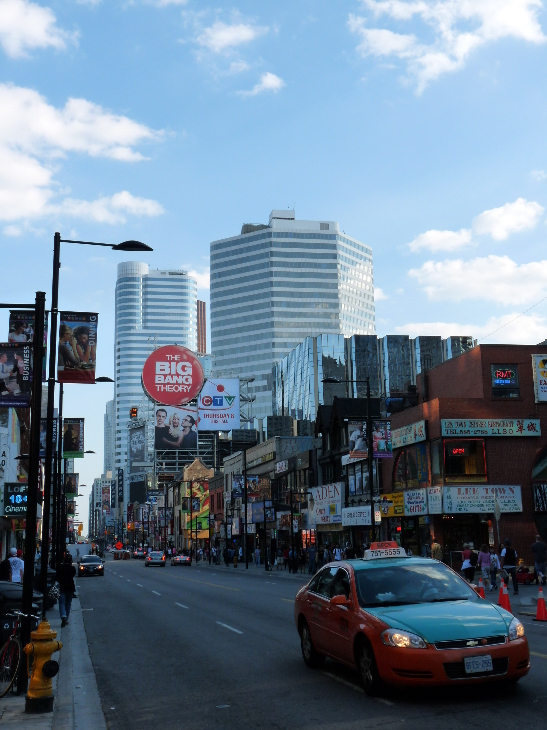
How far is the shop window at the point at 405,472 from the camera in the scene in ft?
151

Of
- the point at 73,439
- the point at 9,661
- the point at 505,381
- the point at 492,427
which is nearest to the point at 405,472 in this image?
the point at 492,427

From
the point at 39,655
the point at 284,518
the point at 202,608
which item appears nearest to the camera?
the point at 39,655

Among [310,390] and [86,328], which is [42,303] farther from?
[310,390]

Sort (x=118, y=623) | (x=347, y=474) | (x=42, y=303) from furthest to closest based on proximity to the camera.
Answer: (x=347, y=474), (x=118, y=623), (x=42, y=303)

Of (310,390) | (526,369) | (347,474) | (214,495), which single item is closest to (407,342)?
(310,390)

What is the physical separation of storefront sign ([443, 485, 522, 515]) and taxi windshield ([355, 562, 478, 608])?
3113 centimetres

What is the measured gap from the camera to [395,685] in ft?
30.4

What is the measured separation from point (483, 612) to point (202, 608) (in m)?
17.0

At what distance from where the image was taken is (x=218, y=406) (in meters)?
68.1

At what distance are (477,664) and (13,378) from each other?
13.1 metres

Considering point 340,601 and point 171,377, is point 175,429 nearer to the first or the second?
point 171,377

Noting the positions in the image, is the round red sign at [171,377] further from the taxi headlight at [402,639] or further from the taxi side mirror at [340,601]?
the taxi headlight at [402,639]

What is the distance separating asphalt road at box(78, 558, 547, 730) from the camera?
8852 mm

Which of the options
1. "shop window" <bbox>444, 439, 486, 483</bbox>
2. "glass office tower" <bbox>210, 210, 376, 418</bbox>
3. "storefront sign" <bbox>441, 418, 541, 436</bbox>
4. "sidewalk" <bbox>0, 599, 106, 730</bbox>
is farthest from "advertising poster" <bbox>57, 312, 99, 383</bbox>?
"glass office tower" <bbox>210, 210, 376, 418</bbox>
